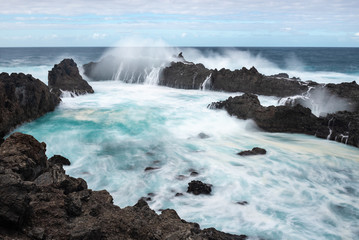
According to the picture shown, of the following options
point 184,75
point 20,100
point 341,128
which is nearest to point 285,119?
point 341,128

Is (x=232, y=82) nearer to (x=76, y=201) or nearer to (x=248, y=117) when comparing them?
(x=248, y=117)

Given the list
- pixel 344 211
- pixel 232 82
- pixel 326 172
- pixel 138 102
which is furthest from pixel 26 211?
pixel 232 82

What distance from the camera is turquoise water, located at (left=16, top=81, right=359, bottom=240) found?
7.28m

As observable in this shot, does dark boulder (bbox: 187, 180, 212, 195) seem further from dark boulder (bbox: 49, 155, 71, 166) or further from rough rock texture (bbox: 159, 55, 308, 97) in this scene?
rough rock texture (bbox: 159, 55, 308, 97)

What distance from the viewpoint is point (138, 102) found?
2192 centimetres

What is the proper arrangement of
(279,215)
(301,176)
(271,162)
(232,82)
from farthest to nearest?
(232,82)
(271,162)
(301,176)
(279,215)

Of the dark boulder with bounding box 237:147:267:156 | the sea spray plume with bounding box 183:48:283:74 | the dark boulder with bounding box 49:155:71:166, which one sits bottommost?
the dark boulder with bounding box 49:155:71:166

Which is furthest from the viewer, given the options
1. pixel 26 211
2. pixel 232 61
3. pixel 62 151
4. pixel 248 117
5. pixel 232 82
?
pixel 232 61

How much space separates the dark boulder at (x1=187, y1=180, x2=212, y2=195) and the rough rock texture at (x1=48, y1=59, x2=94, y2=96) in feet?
56.3

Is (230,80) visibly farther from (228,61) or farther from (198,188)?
(228,61)

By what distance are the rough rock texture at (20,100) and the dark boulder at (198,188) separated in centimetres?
950

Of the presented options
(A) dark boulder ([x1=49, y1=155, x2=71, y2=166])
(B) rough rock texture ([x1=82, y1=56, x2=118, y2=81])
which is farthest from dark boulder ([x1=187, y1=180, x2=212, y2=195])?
(B) rough rock texture ([x1=82, y1=56, x2=118, y2=81])

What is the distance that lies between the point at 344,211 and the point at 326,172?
257cm

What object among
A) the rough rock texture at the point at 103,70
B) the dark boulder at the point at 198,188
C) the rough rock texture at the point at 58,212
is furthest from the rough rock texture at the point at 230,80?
the rough rock texture at the point at 58,212
